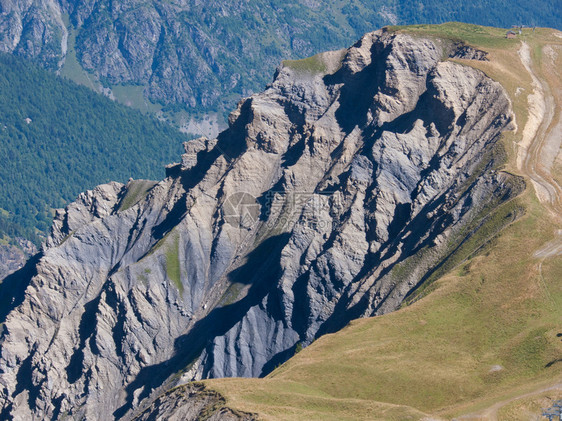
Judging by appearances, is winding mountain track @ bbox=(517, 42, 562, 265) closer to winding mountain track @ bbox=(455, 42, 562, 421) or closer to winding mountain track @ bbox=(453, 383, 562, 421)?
winding mountain track @ bbox=(455, 42, 562, 421)

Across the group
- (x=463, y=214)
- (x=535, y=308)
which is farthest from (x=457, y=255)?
(x=535, y=308)

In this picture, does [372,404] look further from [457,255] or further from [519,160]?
[519,160]

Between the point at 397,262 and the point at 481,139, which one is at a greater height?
the point at 481,139

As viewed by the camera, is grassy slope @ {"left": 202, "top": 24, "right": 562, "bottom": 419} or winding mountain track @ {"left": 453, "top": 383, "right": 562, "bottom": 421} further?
grassy slope @ {"left": 202, "top": 24, "right": 562, "bottom": 419}

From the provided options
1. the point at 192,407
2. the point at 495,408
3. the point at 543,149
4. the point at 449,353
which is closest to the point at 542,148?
the point at 543,149

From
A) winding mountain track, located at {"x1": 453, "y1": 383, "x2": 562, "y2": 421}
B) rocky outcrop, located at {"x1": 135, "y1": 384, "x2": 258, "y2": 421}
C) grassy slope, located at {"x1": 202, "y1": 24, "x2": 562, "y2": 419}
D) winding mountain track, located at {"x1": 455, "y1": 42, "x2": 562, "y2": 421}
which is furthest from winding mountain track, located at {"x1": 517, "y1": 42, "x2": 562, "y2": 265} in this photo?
rocky outcrop, located at {"x1": 135, "y1": 384, "x2": 258, "y2": 421}

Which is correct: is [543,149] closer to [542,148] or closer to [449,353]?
[542,148]
